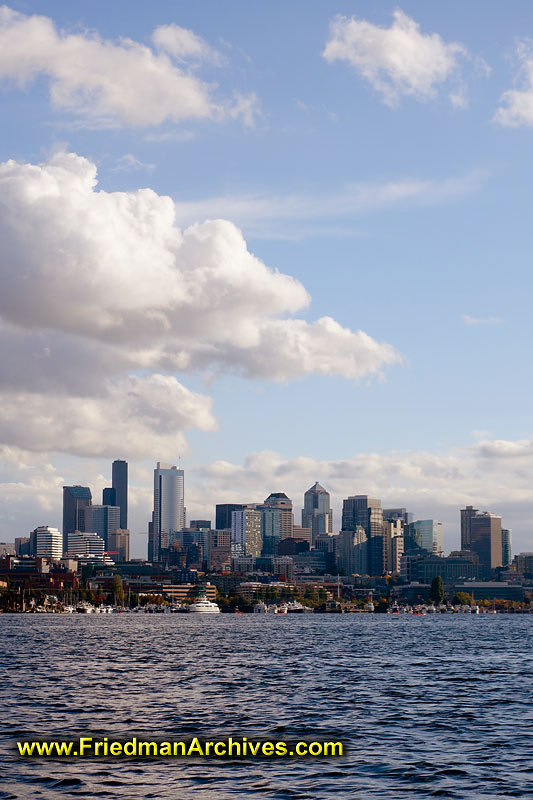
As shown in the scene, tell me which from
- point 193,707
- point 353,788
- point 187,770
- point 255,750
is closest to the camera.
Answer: point 353,788

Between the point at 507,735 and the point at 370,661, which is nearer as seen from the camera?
the point at 507,735

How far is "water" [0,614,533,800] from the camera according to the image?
48.5 meters

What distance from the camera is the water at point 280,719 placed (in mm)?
48469

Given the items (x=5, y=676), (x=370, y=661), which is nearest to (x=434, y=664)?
(x=370, y=661)

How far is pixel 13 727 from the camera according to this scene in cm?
6488

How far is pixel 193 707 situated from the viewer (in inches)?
2977

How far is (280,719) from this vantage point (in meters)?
70.1

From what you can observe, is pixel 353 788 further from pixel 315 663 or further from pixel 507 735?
pixel 315 663

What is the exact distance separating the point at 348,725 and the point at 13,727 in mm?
20436

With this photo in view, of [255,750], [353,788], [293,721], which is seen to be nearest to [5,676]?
[293,721]

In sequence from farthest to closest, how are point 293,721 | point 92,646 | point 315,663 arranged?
point 92,646
point 315,663
point 293,721

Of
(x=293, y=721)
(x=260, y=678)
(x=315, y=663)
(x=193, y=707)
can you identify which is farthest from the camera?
(x=315, y=663)

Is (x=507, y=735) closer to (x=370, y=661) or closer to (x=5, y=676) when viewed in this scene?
(x=5, y=676)

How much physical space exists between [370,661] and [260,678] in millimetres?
33606
